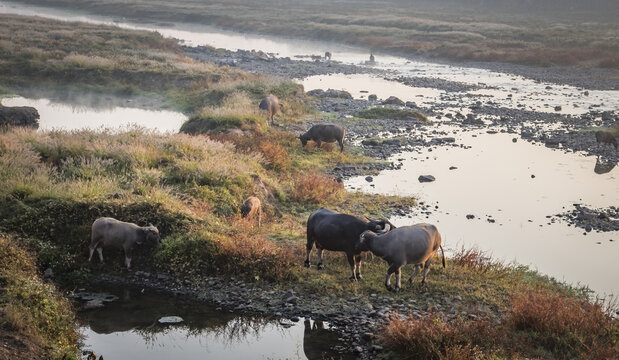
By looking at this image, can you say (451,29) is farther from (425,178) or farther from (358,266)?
(358,266)

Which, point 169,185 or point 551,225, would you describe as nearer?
point 169,185

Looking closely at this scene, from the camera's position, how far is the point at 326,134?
25469 millimetres

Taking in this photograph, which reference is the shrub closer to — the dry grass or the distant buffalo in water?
the dry grass

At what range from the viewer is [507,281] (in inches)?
532

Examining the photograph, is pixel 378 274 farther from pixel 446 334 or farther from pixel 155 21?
pixel 155 21

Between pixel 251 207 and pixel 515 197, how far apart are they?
10.4 m

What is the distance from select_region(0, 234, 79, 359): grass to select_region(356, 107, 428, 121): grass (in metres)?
23.8

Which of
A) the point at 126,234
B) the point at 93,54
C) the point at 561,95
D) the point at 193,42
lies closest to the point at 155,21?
the point at 193,42

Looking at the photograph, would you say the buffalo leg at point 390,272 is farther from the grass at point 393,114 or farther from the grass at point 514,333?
the grass at point 393,114

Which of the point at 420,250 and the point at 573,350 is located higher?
the point at 420,250

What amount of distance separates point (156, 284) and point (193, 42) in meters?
67.0

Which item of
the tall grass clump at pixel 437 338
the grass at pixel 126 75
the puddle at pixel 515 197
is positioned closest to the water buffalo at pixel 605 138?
the puddle at pixel 515 197

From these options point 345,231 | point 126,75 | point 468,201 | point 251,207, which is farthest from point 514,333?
point 126,75

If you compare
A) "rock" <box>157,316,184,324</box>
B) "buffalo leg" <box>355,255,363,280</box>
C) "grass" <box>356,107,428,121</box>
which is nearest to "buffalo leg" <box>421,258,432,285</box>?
"buffalo leg" <box>355,255,363,280</box>
